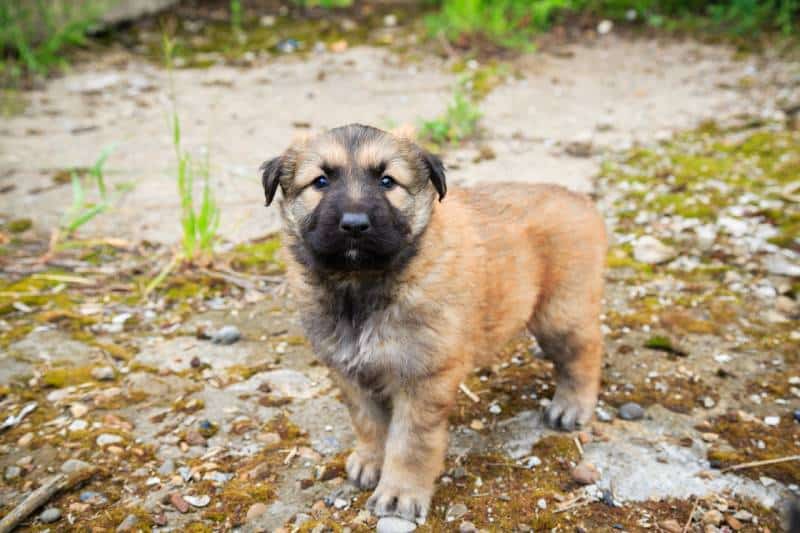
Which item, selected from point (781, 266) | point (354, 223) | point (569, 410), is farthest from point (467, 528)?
point (781, 266)

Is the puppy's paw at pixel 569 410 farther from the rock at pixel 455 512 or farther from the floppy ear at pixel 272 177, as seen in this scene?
the floppy ear at pixel 272 177

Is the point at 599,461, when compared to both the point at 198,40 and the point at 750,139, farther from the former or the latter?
the point at 198,40

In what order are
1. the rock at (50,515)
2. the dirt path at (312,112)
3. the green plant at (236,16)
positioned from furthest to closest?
the green plant at (236,16) → the dirt path at (312,112) → the rock at (50,515)

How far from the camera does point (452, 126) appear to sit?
21.8 feet

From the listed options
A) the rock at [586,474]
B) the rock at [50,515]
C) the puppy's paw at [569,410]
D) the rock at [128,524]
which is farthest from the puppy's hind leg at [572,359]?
the rock at [50,515]

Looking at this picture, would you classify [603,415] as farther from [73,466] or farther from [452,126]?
[452,126]

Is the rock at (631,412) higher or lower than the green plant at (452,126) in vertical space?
lower

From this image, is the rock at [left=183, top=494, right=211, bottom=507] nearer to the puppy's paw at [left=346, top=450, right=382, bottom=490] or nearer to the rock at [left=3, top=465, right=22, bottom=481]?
the puppy's paw at [left=346, top=450, right=382, bottom=490]

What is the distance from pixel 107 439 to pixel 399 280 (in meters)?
1.53

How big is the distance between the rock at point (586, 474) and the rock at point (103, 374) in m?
2.27

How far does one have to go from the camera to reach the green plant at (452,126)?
21.4 feet

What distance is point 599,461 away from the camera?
3.08 meters

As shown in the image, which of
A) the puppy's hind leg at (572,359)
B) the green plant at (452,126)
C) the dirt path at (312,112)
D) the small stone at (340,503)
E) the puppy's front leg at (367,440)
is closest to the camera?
the small stone at (340,503)

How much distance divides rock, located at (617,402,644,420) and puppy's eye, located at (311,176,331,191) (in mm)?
1734
